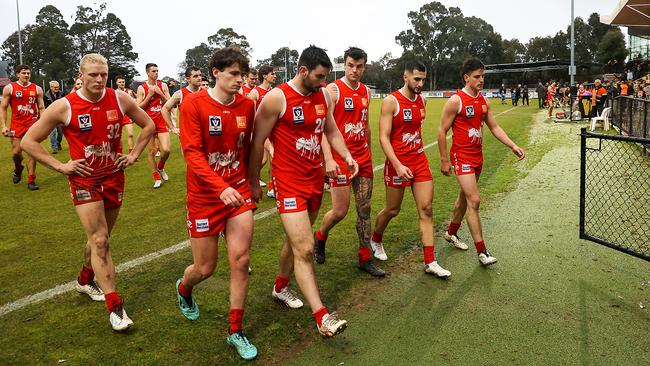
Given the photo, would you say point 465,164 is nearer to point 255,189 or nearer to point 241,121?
point 255,189

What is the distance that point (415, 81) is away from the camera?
16.7 feet

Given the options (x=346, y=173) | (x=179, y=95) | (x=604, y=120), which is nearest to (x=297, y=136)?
(x=346, y=173)

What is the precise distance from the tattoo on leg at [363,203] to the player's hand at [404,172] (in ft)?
1.70

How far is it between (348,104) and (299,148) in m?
1.56

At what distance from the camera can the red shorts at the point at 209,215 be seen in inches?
141

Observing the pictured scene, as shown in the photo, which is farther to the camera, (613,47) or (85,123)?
(613,47)

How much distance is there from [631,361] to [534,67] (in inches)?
2792

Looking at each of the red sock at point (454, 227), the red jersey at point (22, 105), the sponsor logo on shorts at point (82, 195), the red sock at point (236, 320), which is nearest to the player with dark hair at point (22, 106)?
→ the red jersey at point (22, 105)

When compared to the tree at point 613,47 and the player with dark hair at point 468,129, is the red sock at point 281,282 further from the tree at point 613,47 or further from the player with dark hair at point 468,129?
the tree at point 613,47

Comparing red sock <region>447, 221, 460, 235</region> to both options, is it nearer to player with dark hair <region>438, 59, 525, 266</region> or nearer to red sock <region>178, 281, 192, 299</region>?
player with dark hair <region>438, 59, 525, 266</region>

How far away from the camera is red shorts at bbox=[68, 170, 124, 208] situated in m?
4.02

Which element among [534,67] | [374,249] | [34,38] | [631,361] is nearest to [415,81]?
[374,249]

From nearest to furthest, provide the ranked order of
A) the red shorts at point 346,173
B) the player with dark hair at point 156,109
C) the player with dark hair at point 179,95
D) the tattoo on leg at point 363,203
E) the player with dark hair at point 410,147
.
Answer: the red shorts at point 346,173, the player with dark hair at point 410,147, the tattoo on leg at point 363,203, the player with dark hair at point 179,95, the player with dark hair at point 156,109

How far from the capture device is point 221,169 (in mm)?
3645
